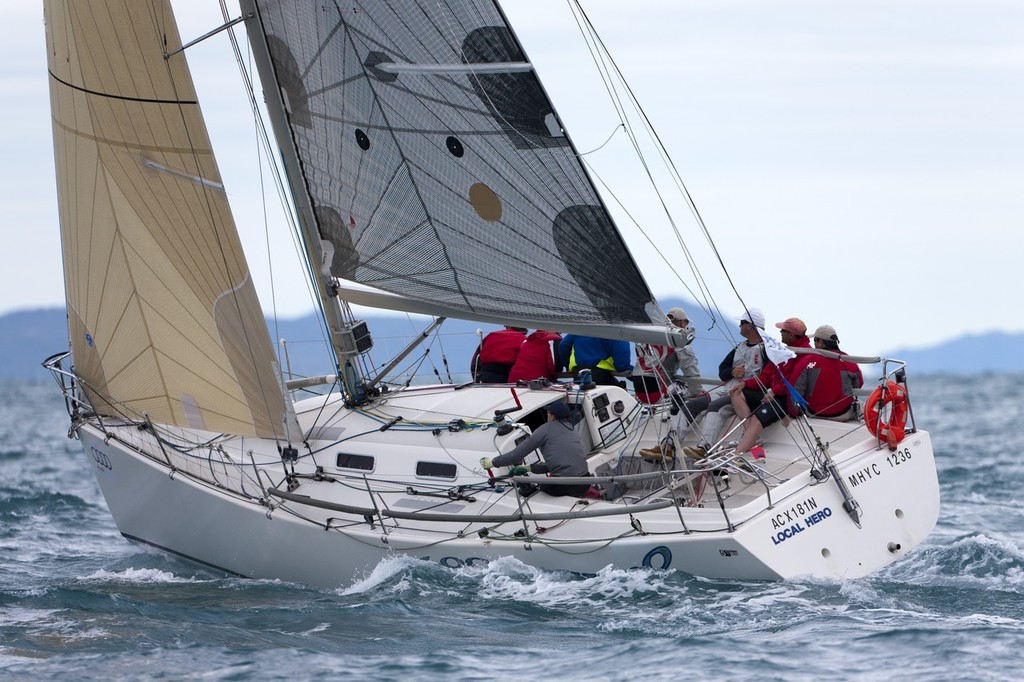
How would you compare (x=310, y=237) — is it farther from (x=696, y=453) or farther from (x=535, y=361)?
(x=696, y=453)

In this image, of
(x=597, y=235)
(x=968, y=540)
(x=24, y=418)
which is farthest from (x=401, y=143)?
(x=24, y=418)

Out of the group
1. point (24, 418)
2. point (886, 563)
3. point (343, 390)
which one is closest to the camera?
point (886, 563)

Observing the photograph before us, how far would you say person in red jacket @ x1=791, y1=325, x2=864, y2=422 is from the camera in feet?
31.8

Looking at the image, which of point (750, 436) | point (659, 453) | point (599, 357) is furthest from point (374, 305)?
point (750, 436)

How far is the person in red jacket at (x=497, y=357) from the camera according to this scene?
10.9 metres

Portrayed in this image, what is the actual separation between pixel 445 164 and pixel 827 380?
3391 millimetres

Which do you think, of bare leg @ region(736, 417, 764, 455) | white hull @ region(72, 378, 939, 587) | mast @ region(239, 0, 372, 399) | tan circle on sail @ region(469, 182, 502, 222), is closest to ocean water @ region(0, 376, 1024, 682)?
white hull @ region(72, 378, 939, 587)

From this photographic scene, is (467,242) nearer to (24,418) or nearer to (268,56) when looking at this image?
(268,56)

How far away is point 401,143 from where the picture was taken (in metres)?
9.16

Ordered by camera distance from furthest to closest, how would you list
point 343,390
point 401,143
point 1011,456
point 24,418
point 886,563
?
1. point 24,418
2. point 1011,456
3. point 343,390
4. point 401,143
5. point 886,563

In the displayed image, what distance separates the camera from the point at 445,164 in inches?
357

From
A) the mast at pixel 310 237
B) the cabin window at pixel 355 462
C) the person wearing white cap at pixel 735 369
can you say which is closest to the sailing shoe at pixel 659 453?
the person wearing white cap at pixel 735 369

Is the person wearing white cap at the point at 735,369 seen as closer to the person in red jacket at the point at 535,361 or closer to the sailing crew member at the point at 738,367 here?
the sailing crew member at the point at 738,367

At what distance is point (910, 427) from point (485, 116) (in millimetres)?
3867
